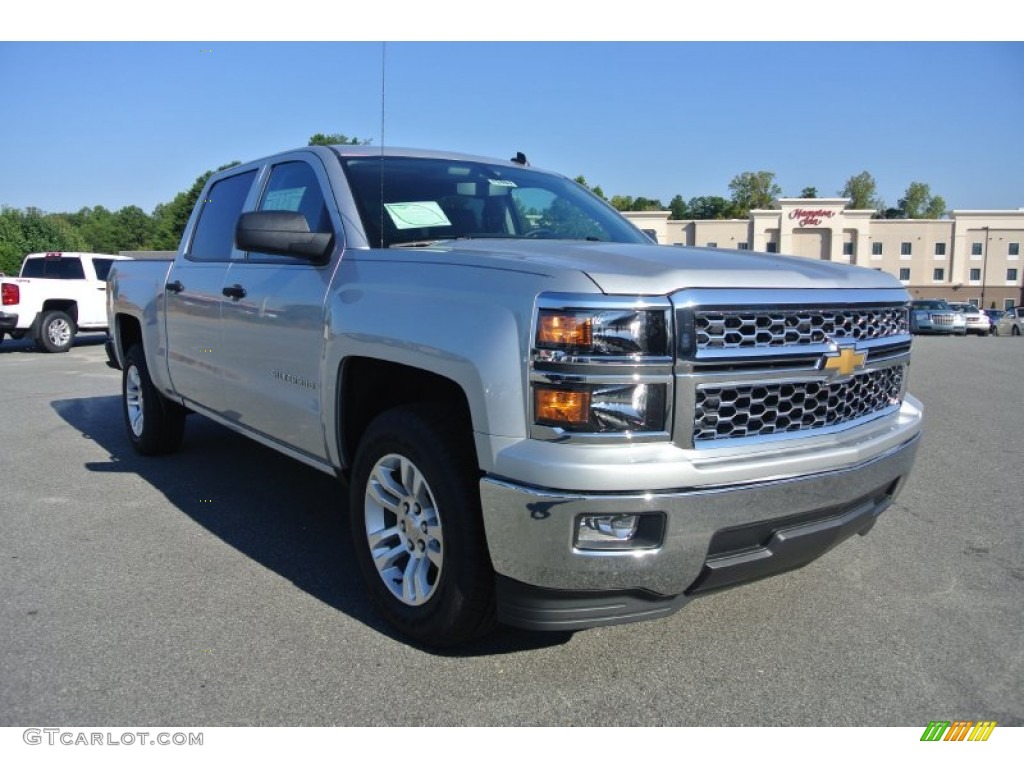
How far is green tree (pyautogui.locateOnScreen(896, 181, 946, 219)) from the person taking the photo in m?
112

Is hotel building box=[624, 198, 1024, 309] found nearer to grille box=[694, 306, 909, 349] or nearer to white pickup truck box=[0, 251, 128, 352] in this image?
white pickup truck box=[0, 251, 128, 352]

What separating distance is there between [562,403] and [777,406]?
2.52ft

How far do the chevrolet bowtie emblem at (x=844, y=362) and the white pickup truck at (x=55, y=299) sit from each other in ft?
48.9

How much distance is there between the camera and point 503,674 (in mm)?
2773

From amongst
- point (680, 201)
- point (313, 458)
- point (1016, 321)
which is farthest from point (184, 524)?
point (680, 201)

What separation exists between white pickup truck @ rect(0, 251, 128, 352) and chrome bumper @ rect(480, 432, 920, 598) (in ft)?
48.0

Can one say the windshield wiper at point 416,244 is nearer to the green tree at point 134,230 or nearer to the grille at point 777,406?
the grille at point 777,406

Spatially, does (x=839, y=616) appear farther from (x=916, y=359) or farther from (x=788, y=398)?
(x=916, y=359)

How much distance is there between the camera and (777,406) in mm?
Result: 2625

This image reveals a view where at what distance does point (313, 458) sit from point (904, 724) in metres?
2.52

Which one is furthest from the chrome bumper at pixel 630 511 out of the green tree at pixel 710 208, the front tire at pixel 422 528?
the green tree at pixel 710 208

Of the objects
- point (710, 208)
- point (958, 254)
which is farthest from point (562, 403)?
point (710, 208)

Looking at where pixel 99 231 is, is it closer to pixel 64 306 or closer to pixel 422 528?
pixel 64 306

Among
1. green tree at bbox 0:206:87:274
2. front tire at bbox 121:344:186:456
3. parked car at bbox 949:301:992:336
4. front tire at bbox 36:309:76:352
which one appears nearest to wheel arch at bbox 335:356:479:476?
front tire at bbox 121:344:186:456
